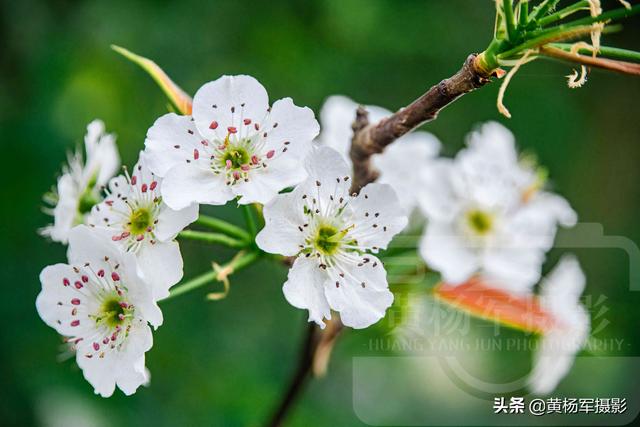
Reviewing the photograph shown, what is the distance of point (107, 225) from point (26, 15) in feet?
3.94

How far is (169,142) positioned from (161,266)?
15 centimetres

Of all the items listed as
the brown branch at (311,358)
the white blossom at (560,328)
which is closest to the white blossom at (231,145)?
the brown branch at (311,358)

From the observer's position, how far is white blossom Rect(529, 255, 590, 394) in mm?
1449

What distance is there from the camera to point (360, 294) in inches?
35.0

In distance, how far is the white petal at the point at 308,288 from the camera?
859 millimetres

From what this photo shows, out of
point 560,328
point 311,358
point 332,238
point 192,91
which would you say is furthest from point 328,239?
point 192,91

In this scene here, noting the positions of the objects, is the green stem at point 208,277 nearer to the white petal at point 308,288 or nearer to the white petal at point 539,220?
the white petal at point 308,288

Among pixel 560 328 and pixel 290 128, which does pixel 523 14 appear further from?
pixel 560 328

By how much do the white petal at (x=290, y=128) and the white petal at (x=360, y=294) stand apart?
158mm


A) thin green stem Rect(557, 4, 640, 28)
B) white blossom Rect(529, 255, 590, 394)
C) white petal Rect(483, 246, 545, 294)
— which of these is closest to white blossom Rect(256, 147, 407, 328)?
thin green stem Rect(557, 4, 640, 28)

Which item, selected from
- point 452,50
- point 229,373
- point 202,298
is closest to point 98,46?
point 202,298

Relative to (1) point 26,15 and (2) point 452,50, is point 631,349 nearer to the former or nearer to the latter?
(2) point 452,50

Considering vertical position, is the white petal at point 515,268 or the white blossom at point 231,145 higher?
the white petal at point 515,268

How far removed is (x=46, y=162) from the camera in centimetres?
174
